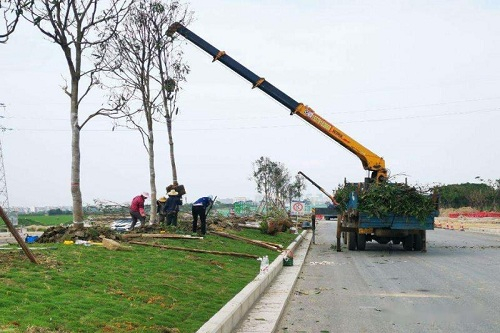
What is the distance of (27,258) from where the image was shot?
33.3 ft

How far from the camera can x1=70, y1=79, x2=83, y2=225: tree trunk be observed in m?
16.7

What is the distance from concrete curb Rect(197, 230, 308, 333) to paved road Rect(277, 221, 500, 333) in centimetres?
56

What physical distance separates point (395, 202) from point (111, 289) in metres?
14.4

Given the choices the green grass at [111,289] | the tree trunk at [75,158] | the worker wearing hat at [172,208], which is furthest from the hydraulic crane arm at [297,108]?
the green grass at [111,289]

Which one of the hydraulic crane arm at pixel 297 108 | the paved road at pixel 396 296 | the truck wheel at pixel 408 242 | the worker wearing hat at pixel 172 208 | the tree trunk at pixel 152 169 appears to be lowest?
the paved road at pixel 396 296

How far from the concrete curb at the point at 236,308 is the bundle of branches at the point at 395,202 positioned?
9.07m

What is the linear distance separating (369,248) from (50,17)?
14.5 m

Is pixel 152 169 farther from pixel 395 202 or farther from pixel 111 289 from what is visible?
pixel 111 289

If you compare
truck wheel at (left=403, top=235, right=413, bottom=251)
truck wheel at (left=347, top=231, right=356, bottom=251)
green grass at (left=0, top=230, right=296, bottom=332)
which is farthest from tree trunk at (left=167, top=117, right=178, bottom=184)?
green grass at (left=0, top=230, right=296, bottom=332)

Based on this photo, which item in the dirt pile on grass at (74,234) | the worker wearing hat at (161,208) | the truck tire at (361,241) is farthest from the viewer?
the worker wearing hat at (161,208)

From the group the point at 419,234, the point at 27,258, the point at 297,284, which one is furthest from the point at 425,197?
the point at 27,258

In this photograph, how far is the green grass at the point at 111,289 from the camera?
21.8 ft

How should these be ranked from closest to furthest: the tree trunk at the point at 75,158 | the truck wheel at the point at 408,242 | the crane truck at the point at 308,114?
the tree trunk at the point at 75,158
the truck wheel at the point at 408,242
the crane truck at the point at 308,114

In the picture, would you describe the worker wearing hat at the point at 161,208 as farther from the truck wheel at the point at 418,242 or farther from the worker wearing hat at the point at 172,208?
the truck wheel at the point at 418,242
